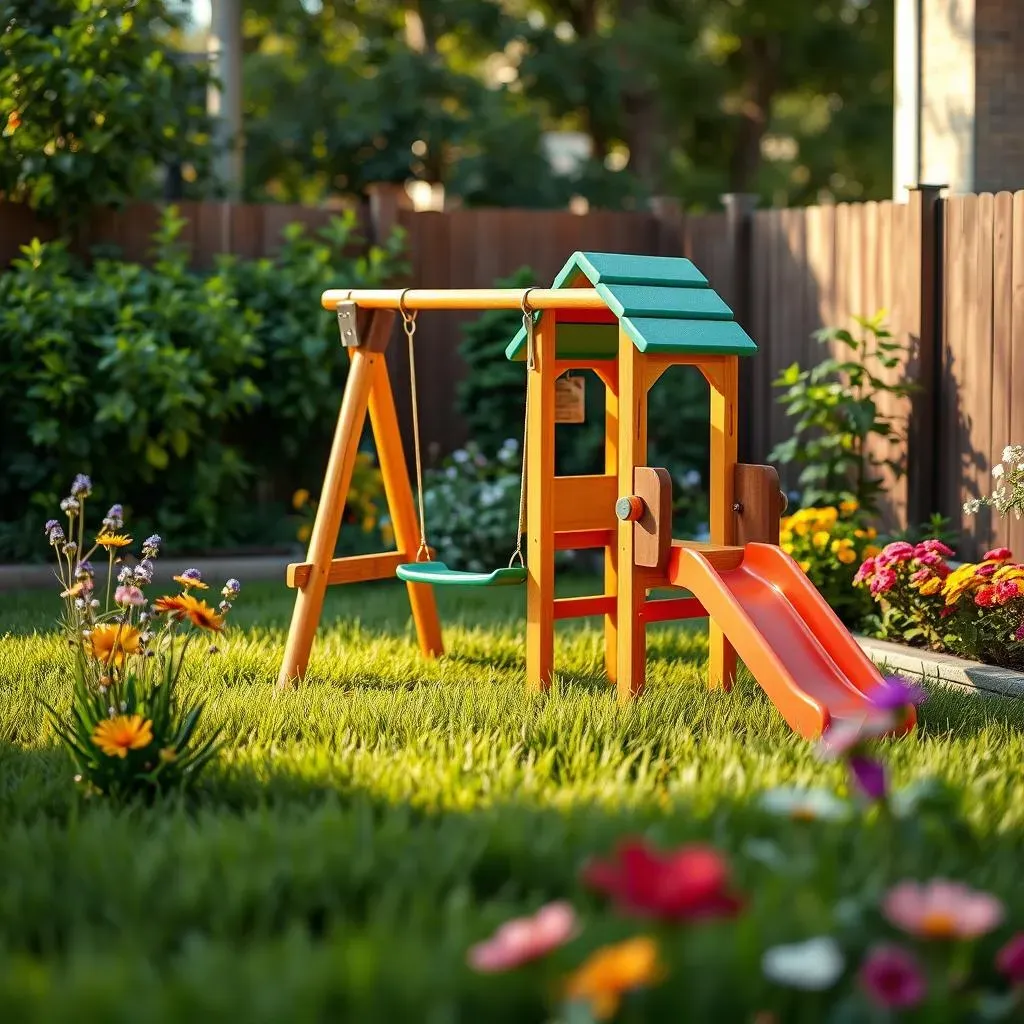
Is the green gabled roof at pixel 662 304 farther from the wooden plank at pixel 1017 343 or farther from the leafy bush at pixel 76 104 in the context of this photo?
the leafy bush at pixel 76 104

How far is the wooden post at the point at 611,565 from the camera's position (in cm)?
565

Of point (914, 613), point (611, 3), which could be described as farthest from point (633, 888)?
point (611, 3)

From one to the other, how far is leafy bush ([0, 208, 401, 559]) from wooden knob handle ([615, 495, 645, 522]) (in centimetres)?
365

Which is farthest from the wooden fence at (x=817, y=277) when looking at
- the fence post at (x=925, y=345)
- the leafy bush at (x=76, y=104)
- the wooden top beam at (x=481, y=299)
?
the wooden top beam at (x=481, y=299)

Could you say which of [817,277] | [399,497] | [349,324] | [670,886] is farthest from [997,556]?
[670,886]

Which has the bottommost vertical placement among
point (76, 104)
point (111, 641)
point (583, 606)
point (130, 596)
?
point (583, 606)

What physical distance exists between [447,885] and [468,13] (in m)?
15.5

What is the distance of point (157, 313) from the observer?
28.1 feet

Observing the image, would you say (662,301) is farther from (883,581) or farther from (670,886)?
(670,886)

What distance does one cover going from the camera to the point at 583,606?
5.50 metres

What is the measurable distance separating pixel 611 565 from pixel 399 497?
851 mm

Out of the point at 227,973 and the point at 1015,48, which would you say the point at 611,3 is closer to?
the point at 1015,48

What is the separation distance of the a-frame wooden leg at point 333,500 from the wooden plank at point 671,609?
1.16 metres

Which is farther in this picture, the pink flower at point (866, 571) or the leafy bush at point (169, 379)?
the leafy bush at point (169, 379)
